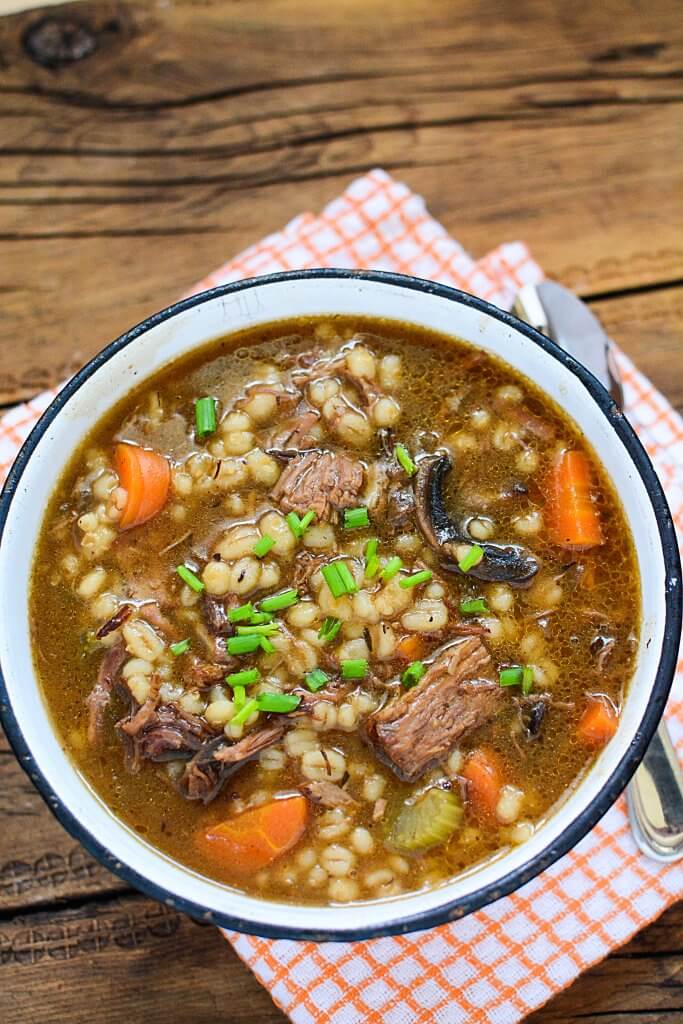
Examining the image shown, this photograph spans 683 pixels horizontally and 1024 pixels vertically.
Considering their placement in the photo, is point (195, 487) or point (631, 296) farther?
point (631, 296)

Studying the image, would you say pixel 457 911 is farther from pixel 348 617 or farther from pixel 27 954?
pixel 27 954

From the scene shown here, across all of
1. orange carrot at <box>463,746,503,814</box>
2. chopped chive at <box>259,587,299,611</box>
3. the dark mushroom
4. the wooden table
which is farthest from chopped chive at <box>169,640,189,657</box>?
the wooden table

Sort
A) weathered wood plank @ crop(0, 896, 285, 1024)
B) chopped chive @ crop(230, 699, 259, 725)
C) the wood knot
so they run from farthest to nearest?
the wood knot < weathered wood plank @ crop(0, 896, 285, 1024) < chopped chive @ crop(230, 699, 259, 725)

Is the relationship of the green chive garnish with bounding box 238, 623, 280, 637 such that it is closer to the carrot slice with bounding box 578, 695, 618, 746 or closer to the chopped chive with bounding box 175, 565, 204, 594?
the chopped chive with bounding box 175, 565, 204, 594

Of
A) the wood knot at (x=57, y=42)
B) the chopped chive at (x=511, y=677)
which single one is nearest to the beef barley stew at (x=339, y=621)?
the chopped chive at (x=511, y=677)

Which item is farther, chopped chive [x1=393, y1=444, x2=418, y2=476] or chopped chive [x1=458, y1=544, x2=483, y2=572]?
chopped chive [x1=393, y1=444, x2=418, y2=476]

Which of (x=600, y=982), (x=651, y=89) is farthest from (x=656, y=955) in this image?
(x=651, y=89)

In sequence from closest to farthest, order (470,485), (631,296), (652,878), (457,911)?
(457,911) → (470,485) → (652,878) → (631,296)
